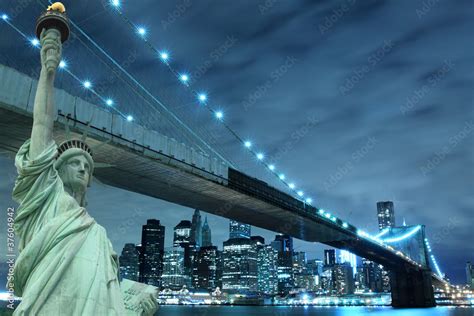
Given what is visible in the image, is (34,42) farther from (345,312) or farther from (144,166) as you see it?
(345,312)

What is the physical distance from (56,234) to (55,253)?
21 centimetres

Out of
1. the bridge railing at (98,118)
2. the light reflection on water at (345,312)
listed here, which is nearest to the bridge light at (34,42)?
the bridge railing at (98,118)

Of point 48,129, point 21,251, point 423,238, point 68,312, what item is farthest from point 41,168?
point 423,238

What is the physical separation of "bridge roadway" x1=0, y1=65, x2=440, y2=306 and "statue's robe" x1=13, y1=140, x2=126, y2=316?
6679 millimetres

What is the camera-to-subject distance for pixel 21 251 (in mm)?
5156

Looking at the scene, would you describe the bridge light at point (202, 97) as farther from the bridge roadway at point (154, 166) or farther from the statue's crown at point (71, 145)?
the statue's crown at point (71, 145)

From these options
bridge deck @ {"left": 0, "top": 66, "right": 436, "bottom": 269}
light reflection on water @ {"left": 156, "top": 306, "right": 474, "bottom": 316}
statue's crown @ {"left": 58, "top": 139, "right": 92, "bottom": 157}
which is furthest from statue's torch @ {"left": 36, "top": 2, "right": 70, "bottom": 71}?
light reflection on water @ {"left": 156, "top": 306, "right": 474, "bottom": 316}

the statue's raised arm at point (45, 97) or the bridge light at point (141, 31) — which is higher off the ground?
the bridge light at point (141, 31)

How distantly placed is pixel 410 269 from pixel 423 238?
14.1 m

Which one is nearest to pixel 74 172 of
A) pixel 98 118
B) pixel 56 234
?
pixel 56 234

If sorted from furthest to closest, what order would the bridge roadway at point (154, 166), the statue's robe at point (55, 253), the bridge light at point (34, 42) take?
the bridge light at point (34, 42) < the bridge roadway at point (154, 166) < the statue's robe at point (55, 253)

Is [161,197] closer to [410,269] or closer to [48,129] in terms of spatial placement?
[48,129]

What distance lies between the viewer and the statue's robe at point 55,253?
483cm

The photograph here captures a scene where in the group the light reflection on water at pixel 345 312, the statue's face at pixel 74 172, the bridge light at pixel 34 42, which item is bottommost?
the light reflection on water at pixel 345 312
